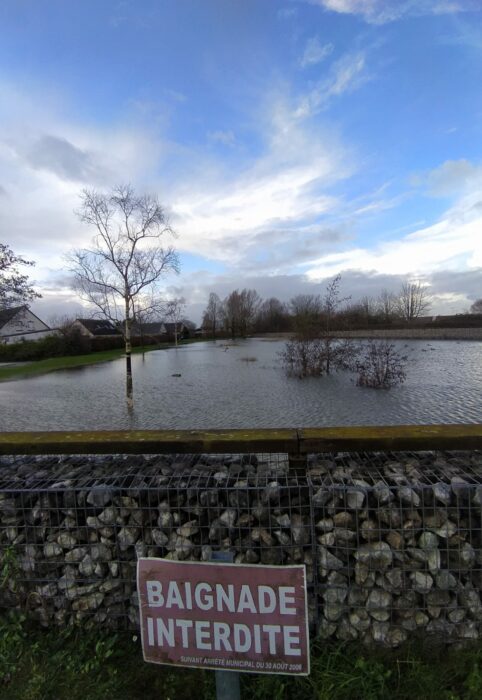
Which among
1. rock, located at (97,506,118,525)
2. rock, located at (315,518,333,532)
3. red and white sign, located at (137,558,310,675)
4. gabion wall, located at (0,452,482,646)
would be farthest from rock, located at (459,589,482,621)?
rock, located at (97,506,118,525)

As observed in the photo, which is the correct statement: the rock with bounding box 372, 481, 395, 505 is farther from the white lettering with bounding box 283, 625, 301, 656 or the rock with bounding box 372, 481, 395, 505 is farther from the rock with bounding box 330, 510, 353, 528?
the white lettering with bounding box 283, 625, 301, 656

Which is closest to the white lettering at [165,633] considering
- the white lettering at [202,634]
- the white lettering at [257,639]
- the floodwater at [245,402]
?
the white lettering at [202,634]

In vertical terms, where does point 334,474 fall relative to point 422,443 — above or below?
below

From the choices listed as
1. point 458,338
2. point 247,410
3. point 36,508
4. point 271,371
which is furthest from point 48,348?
point 458,338

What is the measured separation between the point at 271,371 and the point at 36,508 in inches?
718

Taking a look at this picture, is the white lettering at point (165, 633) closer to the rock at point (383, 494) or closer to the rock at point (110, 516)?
the rock at point (110, 516)

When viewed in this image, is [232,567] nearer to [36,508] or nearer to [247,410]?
[36,508]

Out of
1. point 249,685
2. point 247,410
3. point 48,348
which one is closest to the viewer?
point 249,685

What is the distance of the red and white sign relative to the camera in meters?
1.49

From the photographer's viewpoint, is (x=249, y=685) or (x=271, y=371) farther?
(x=271, y=371)

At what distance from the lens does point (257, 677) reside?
1.76m

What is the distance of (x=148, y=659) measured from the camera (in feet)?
5.23

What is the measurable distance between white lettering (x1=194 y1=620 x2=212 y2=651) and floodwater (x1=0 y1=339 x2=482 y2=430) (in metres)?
7.29

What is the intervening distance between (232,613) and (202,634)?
0.55 feet
